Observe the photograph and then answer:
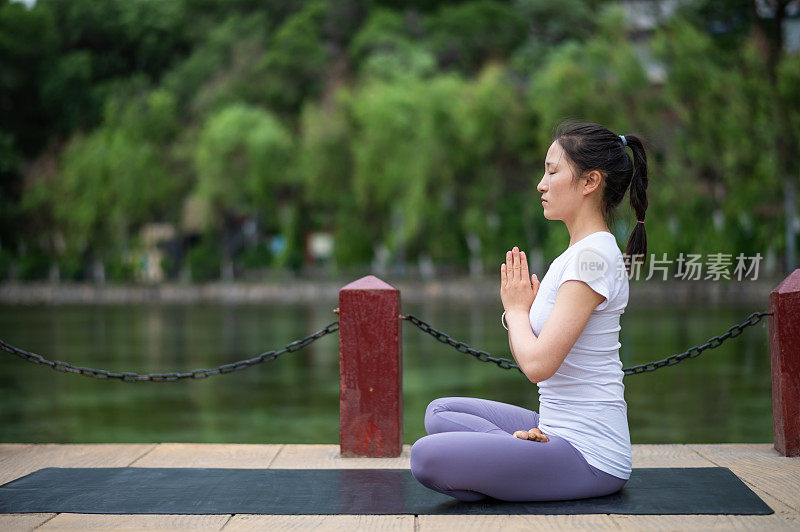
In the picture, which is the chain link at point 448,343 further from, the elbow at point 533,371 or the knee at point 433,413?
the elbow at point 533,371

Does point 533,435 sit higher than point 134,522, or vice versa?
point 533,435

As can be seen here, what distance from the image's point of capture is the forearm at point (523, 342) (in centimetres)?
333

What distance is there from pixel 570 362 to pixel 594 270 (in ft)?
1.19

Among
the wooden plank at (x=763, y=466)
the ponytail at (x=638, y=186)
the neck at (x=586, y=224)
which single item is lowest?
the wooden plank at (x=763, y=466)

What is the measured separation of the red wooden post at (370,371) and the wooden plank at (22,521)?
1673 millimetres

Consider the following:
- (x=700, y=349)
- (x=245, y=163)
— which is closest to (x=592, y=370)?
(x=700, y=349)

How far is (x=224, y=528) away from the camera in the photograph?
11.8 ft

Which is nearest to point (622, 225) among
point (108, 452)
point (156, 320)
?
point (108, 452)

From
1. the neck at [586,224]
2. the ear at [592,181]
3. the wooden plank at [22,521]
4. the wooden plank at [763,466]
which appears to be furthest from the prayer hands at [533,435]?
the wooden plank at [22,521]

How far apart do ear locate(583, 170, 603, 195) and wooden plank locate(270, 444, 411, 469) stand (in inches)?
72.4

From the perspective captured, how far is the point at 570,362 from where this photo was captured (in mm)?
3475

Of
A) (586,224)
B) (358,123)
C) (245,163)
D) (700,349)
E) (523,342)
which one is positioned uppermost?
(358,123)

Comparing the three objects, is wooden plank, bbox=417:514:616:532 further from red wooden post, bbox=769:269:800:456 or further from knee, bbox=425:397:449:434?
red wooden post, bbox=769:269:800:456

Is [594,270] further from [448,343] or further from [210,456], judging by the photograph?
[210,456]
